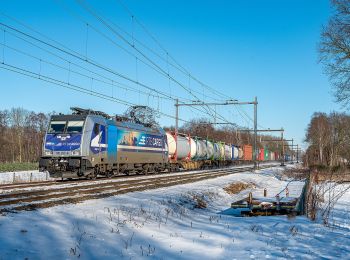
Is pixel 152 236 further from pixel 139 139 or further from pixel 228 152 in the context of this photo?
pixel 228 152

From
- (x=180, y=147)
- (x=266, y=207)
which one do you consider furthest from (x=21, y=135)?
(x=266, y=207)

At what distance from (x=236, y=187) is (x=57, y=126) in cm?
1099

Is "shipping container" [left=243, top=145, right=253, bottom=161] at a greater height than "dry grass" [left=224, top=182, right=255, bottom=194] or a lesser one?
greater

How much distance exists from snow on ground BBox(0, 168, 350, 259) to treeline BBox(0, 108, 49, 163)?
65.8 meters

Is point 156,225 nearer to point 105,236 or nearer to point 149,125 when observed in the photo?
point 105,236

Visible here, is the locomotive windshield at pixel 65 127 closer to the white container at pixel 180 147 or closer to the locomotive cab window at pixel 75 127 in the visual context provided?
the locomotive cab window at pixel 75 127

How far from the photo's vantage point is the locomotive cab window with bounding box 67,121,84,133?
21.1 meters

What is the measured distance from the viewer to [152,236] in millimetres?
8695

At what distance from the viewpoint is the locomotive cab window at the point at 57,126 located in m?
21.5

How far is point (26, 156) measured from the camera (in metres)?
79.3

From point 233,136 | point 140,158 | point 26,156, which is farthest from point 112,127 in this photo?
point 233,136

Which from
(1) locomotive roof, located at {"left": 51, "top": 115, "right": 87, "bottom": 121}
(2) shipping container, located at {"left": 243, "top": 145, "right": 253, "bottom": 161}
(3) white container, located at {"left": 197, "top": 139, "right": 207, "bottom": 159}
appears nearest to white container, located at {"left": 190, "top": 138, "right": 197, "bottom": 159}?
(3) white container, located at {"left": 197, "top": 139, "right": 207, "bottom": 159}

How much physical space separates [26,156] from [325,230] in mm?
76788

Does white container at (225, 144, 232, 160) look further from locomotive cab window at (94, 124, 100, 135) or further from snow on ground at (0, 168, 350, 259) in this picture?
snow on ground at (0, 168, 350, 259)
